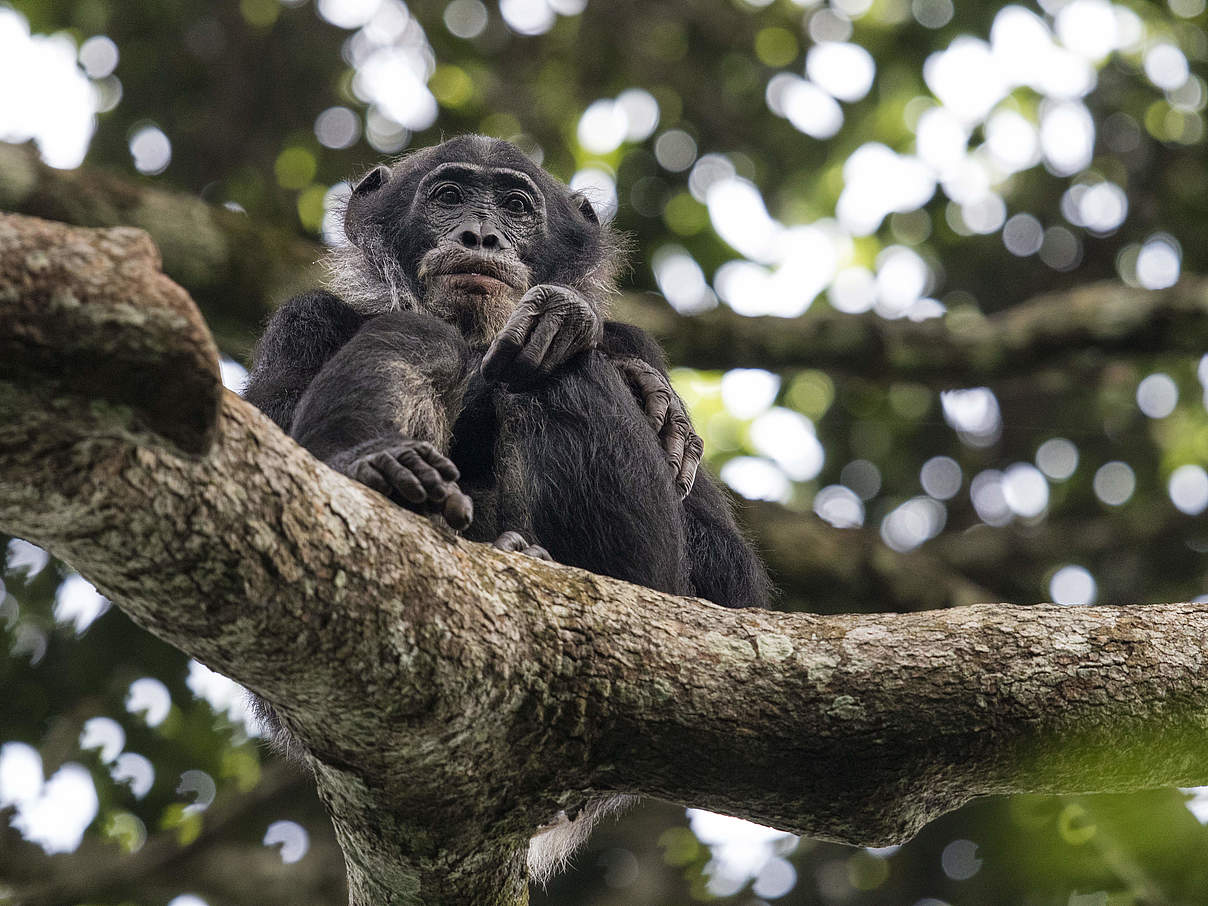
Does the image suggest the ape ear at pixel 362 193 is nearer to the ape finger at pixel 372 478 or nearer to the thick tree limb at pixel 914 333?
the thick tree limb at pixel 914 333

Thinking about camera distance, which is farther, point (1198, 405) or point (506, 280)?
point (1198, 405)

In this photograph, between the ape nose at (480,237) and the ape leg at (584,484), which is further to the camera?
the ape nose at (480,237)

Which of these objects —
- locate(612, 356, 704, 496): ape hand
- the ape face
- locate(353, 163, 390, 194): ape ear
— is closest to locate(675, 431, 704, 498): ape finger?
locate(612, 356, 704, 496): ape hand

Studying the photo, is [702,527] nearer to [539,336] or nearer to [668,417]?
[668,417]

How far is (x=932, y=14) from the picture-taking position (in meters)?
9.70

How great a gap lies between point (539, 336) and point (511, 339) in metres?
0.09

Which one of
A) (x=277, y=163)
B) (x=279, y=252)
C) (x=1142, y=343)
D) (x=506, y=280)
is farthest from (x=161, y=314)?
(x=277, y=163)

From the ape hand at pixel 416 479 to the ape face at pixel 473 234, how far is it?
1572 mm

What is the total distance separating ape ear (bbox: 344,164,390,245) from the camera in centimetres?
583

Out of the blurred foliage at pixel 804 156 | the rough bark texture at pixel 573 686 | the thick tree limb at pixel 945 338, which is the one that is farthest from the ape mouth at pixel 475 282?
the blurred foliage at pixel 804 156

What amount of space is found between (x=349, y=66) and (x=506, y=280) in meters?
6.04

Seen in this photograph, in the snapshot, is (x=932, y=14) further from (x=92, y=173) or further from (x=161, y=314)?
(x=161, y=314)

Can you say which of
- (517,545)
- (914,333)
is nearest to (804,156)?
(914,333)

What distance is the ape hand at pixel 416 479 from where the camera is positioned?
3195 millimetres
